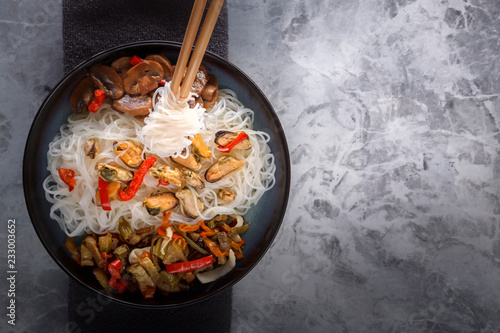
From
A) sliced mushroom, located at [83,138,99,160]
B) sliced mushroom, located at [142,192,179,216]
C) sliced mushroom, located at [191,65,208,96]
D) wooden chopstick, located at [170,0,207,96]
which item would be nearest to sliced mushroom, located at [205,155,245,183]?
sliced mushroom, located at [142,192,179,216]

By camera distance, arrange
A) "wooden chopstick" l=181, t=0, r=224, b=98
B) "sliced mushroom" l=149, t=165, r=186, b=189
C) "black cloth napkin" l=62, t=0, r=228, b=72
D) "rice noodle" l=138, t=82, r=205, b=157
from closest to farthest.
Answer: "wooden chopstick" l=181, t=0, r=224, b=98 < "rice noodle" l=138, t=82, r=205, b=157 < "sliced mushroom" l=149, t=165, r=186, b=189 < "black cloth napkin" l=62, t=0, r=228, b=72

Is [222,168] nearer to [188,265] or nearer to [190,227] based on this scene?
[190,227]

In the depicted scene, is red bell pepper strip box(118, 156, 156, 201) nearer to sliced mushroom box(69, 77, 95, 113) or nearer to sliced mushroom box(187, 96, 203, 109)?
sliced mushroom box(187, 96, 203, 109)

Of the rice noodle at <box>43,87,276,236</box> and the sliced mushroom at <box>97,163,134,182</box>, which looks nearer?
the sliced mushroom at <box>97,163,134,182</box>

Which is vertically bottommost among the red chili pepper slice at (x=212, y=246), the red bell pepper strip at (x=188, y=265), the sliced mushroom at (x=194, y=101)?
the red bell pepper strip at (x=188, y=265)

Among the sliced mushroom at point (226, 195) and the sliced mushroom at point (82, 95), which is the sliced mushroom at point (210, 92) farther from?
the sliced mushroom at point (82, 95)

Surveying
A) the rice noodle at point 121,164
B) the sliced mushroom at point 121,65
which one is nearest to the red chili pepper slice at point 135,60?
the sliced mushroom at point 121,65
